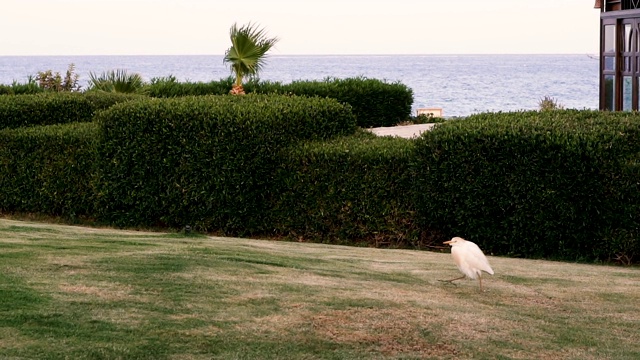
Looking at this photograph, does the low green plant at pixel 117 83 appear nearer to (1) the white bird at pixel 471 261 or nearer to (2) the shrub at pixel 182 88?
(2) the shrub at pixel 182 88

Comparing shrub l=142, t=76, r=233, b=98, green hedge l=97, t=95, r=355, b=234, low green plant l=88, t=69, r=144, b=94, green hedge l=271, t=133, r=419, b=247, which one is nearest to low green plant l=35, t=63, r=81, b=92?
shrub l=142, t=76, r=233, b=98

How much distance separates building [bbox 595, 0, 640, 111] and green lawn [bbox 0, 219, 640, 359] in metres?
13.3

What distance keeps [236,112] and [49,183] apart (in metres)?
3.73

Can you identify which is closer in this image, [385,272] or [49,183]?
[385,272]

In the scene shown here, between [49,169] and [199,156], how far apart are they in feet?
10.0

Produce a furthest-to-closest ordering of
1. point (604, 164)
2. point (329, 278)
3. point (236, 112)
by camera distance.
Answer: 1. point (236, 112)
2. point (604, 164)
3. point (329, 278)

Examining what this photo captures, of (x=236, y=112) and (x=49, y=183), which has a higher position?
(x=236, y=112)

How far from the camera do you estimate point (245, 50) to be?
74.7 feet

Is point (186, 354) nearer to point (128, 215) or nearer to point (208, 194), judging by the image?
point (208, 194)

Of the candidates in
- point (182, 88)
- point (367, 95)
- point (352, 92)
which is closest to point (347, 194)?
point (352, 92)

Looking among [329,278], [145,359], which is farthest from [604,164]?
[145,359]

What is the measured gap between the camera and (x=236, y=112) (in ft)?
44.9

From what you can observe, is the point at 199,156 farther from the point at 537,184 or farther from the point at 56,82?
the point at 56,82

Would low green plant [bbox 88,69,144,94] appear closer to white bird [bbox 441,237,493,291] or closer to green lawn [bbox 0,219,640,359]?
green lawn [bbox 0,219,640,359]
